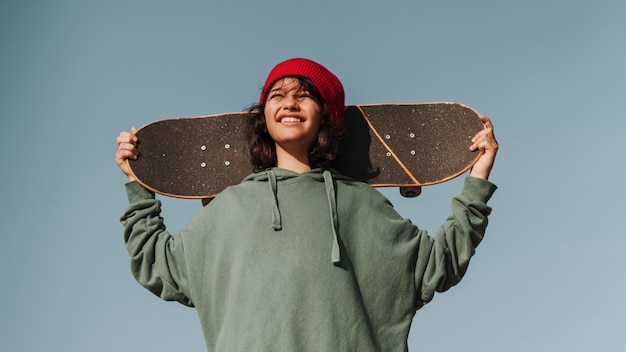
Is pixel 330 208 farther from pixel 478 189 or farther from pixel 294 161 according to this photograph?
pixel 478 189

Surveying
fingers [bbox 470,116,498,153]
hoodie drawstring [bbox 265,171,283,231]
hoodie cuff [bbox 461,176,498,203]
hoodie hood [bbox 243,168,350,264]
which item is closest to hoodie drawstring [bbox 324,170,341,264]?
hoodie hood [bbox 243,168,350,264]

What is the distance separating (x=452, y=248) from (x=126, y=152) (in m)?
1.60

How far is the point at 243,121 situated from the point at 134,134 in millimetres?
529

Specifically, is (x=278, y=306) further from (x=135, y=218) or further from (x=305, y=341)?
(x=135, y=218)

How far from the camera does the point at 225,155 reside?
5.41m

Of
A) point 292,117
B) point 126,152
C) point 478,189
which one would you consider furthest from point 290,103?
point 478,189

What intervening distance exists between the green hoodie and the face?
157 millimetres

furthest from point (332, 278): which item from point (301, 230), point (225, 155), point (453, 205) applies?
point (225, 155)

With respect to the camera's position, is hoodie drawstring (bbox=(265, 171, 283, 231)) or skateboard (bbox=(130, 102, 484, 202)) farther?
skateboard (bbox=(130, 102, 484, 202))

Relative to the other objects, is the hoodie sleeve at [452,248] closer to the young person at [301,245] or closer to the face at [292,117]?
the young person at [301,245]

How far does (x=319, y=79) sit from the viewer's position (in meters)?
5.14

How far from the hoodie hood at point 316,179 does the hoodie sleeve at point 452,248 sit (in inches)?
17.2

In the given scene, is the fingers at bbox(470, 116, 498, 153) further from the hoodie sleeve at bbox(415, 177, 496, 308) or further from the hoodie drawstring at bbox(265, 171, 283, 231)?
the hoodie drawstring at bbox(265, 171, 283, 231)

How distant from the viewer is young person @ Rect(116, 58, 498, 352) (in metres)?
4.61
